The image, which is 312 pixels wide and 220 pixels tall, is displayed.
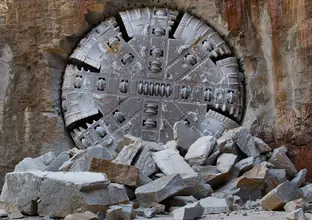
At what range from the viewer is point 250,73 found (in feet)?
17.1

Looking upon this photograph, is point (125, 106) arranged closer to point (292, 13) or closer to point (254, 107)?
point (254, 107)

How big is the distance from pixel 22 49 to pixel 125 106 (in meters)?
1.37

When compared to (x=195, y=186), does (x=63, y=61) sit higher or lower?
higher

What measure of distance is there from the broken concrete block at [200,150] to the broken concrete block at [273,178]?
586 millimetres

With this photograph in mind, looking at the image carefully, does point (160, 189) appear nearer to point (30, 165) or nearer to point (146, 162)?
point (146, 162)

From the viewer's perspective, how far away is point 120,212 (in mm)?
2770

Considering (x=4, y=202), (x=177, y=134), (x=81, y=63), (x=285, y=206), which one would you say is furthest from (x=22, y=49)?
(x=285, y=206)

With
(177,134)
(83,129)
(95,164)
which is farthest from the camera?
(83,129)

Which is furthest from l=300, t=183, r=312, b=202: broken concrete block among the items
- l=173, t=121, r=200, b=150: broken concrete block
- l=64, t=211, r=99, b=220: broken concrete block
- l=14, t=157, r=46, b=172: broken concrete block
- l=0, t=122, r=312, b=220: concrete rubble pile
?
l=14, t=157, r=46, b=172: broken concrete block

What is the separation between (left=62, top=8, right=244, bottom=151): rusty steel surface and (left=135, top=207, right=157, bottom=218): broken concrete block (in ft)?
6.27

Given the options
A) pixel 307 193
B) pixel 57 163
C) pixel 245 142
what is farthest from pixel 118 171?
pixel 307 193

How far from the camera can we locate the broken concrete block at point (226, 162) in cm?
392

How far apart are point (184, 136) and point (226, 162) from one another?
25.7 inches

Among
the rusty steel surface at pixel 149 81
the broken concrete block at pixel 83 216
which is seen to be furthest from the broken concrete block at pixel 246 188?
the broken concrete block at pixel 83 216
